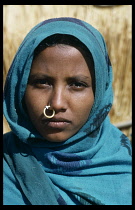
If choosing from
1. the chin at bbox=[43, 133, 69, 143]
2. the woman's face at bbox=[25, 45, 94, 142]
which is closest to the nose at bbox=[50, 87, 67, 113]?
the woman's face at bbox=[25, 45, 94, 142]

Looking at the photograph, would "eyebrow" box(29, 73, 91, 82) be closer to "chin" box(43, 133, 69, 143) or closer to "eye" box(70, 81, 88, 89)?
"eye" box(70, 81, 88, 89)

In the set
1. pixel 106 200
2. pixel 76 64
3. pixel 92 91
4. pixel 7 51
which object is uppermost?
pixel 7 51

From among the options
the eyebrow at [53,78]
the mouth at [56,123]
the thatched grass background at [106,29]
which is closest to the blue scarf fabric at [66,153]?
the eyebrow at [53,78]

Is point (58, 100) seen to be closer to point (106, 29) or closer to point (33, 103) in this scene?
point (33, 103)

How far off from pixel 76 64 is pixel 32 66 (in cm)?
24

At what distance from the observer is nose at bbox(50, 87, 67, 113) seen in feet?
4.63

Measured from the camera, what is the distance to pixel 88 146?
1.68m

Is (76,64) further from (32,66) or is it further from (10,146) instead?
(10,146)

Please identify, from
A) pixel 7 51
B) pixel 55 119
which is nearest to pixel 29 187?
pixel 55 119

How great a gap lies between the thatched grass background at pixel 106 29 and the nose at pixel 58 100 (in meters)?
1.49

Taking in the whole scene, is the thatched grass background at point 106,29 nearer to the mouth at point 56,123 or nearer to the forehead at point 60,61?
the forehead at point 60,61

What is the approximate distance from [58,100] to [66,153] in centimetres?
37

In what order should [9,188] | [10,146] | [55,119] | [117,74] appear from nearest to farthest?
[55,119] < [9,188] < [10,146] < [117,74]

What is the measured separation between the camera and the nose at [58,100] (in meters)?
1.41
